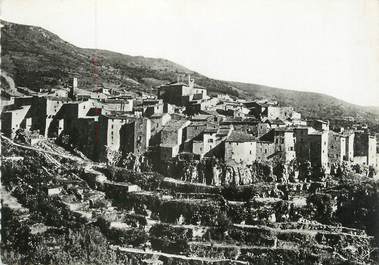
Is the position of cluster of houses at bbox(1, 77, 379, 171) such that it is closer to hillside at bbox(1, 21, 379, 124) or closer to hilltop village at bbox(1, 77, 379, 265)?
hilltop village at bbox(1, 77, 379, 265)

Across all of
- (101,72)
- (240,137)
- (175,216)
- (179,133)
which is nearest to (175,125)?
(179,133)

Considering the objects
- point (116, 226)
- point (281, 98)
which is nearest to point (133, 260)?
point (116, 226)

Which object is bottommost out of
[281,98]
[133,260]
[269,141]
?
[133,260]

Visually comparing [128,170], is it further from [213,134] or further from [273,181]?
[273,181]

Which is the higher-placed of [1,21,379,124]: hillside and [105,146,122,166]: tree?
[1,21,379,124]: hillside

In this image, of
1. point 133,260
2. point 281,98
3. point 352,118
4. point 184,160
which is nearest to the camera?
point 133,260

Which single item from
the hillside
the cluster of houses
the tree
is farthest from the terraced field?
the hillside
